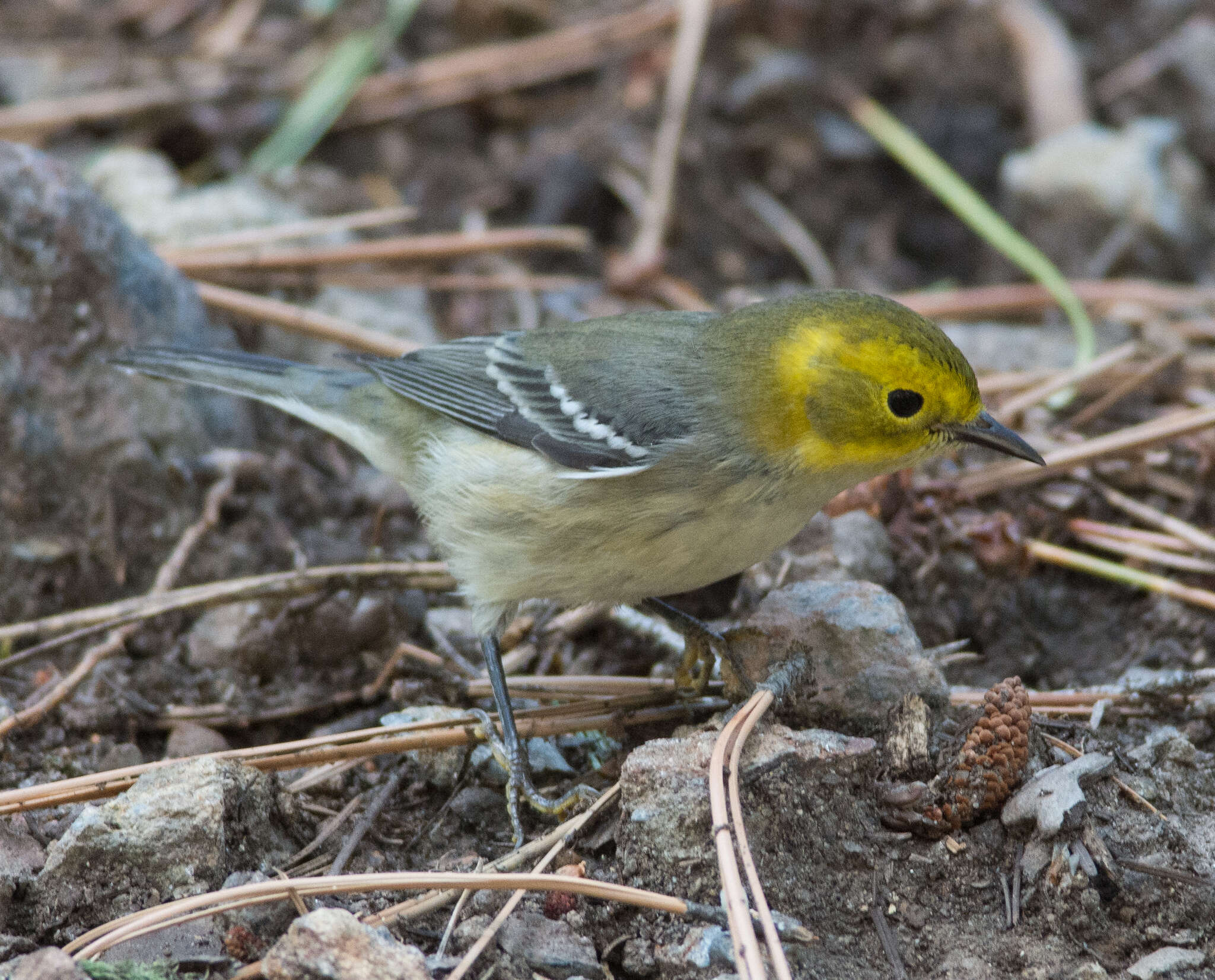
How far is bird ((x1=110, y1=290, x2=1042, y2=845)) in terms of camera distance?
3.50 m

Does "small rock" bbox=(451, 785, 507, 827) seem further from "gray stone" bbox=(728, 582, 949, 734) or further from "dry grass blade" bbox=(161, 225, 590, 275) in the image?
"dry grass blade" bbox=(161, 225, 590, 275)

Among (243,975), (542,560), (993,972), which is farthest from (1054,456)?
(243,975)

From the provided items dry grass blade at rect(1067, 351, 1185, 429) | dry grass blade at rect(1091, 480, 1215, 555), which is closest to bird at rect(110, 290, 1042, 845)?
dry grass blade at rect(1091, 480, 1215, 555)

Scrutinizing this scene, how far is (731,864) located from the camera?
2.64 metres

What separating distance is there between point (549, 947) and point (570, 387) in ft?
6.45

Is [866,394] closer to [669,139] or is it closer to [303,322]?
[303,322]

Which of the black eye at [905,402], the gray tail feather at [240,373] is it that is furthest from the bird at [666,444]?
the gray tail feather at [240,373]

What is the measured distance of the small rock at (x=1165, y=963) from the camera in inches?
99.4

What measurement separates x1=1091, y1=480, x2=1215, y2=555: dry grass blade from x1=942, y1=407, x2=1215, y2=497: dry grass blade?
136 millimetres

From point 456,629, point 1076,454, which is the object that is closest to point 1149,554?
point 1076,454

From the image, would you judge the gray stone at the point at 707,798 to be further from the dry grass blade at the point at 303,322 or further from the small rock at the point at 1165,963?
the dry grass blade at the point at 303,322

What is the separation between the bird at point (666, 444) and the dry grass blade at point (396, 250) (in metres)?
1.36

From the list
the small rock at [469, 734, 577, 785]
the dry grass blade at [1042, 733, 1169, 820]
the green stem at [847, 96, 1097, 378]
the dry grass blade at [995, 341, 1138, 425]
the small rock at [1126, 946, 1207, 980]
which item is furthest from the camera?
the green stem at [847, 96, 1097, 378]

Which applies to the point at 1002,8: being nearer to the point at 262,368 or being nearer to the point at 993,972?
the point at 262,368
